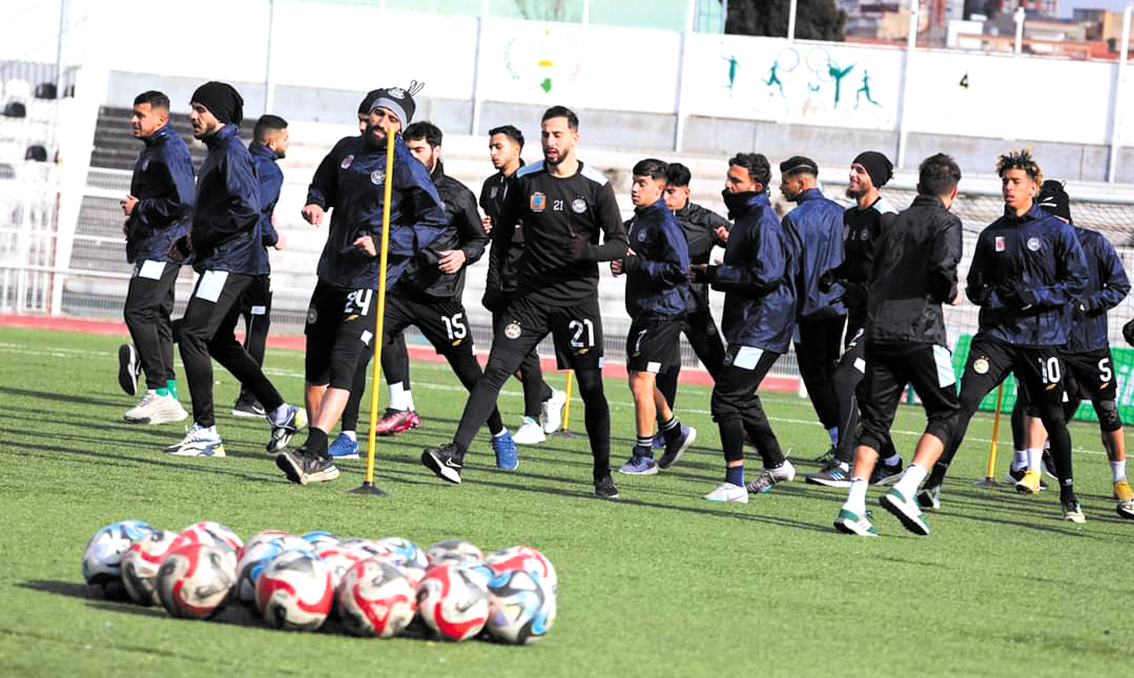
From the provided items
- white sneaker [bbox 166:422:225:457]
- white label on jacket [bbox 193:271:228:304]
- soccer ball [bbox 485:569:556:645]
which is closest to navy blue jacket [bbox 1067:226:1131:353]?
white label on jacket [bbox 193:271:228:304]

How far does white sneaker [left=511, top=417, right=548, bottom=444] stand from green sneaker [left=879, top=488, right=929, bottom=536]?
4340 mm

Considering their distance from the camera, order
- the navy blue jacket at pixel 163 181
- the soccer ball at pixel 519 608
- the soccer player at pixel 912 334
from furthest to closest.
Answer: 1. the navy blue jacket at pixel 163 181
2. the soccer player at pixel 912 334
3. the soccer ball at pixel 519 608

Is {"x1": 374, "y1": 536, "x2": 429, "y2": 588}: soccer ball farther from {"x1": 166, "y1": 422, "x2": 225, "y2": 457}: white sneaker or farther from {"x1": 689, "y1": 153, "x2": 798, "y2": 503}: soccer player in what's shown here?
{"x1": 166, "y1": 422, "x2": 225, "y2": 457}: white sneaker

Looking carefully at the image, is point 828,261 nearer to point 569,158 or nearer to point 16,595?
point 569,158

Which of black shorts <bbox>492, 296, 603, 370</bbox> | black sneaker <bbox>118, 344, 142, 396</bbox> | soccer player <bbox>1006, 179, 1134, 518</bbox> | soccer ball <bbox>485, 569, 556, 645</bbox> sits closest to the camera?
soccer ball <bbox>485, 569, 556, 645</bbox>

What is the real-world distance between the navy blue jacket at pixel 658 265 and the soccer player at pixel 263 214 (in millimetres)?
2591

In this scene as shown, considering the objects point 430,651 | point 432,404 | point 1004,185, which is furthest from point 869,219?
point 430,651

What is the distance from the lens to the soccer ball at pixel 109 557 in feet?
19.2

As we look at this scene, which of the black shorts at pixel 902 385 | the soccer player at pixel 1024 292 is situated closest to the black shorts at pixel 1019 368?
the soccer player at pixel 1024 292

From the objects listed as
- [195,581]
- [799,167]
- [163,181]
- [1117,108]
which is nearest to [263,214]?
[163,181]

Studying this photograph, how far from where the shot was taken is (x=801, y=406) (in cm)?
1859

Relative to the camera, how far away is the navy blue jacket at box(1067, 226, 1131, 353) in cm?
1091

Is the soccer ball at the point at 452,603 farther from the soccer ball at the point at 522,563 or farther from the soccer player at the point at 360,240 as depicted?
the soccer player at the point at 360,240

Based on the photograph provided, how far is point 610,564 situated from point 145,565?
88.7 inches
